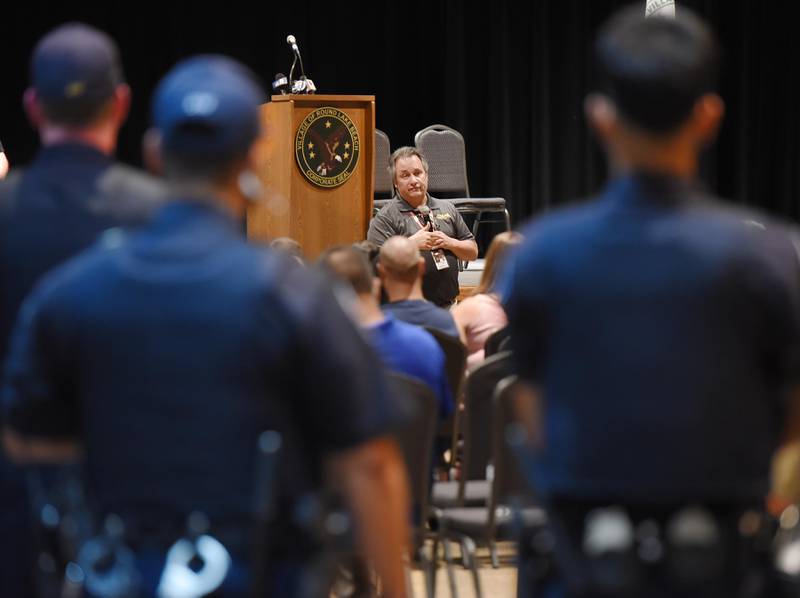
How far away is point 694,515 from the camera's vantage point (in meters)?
1.80

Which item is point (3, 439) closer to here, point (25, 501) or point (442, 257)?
point (25, 501)

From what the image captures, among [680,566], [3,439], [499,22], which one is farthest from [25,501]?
[499,22]

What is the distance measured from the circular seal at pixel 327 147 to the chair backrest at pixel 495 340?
3.34m

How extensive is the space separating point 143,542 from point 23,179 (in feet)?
3.23

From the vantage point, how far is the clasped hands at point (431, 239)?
302 inches

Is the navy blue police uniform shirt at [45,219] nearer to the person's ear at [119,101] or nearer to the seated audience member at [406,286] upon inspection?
the person's ear at [119,101]

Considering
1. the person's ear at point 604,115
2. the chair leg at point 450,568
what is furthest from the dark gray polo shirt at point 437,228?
the person's ear at point 604,115

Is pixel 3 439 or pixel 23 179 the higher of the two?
pixel 23 179

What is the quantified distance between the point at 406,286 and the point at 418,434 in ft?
4.44

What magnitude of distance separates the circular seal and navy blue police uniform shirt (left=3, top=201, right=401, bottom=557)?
606 centimetres

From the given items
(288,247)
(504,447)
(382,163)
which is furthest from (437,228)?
(504,447)

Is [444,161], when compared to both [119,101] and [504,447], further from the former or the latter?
[119,101]

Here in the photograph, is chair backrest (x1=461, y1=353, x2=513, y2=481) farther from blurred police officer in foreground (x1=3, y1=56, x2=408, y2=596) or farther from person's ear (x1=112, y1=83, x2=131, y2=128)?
blurred police officer in foreground (x1=3, y1=56, x2=408, y2=596)

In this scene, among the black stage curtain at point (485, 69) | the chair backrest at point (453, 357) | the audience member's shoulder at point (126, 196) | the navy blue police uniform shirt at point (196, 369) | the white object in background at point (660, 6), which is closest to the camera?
the navy blue police uniform shirt at point (196, 369)
